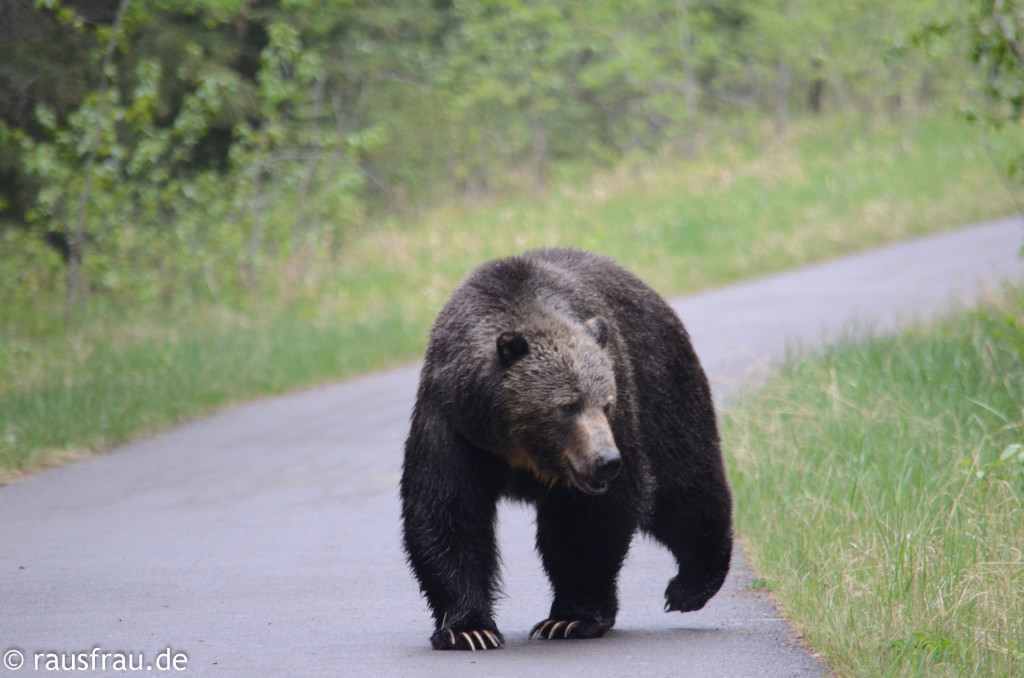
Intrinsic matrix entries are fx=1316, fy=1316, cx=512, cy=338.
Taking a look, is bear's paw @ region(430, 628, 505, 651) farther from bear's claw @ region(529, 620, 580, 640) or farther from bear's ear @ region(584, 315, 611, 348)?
bear's ear @ region(584, 315, 611, 348)

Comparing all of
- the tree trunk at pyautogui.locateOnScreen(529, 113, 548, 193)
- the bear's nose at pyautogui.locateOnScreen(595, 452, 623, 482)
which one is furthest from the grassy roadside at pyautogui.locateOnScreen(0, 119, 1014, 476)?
the tree trunk at pyautogui.locateOnScreen(529, 113, 548, 193)

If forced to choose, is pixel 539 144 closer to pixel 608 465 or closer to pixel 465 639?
pixel 465 639

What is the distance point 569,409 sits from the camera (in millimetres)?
5102

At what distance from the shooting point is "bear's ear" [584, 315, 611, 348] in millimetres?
5328

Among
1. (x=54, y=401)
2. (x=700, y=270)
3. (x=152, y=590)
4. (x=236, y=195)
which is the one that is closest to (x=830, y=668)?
(x=152, y=590)

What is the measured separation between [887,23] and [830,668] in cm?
2601

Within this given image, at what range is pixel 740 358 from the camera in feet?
44.3

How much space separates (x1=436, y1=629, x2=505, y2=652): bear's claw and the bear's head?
2.23 ft

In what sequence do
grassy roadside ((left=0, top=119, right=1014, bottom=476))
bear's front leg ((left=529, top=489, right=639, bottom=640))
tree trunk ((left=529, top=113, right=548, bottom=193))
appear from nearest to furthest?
bear's front leg ((left=529, top=489, right=639, bottom=640)) → grassy roadside ((left=0, top=119, right=1014, bottom=476)) → tree trunk ((left=529, top=113, right=548, bottom=193))

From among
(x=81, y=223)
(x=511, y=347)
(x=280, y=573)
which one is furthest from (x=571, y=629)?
(x=81, y=223)

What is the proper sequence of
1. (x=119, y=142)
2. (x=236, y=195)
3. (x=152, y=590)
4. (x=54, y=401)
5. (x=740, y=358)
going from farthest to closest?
(x=119, y=142) < (x=236, y=195) < (x=740, y=358) < (x=54, y=401) < (x=152, y=590)

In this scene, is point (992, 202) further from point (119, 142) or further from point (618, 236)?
point (119, 142)

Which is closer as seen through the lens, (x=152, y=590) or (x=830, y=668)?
(x=830, y=668)

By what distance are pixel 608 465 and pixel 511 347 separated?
61 centimetres
